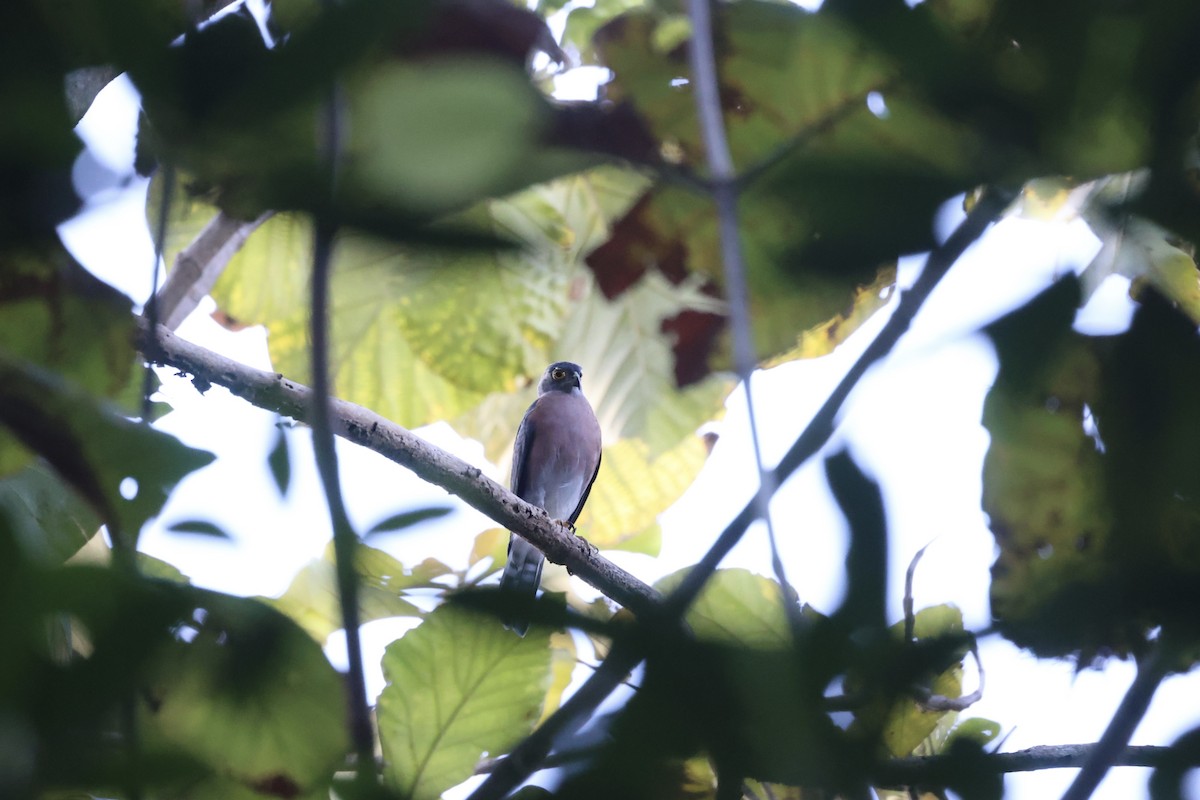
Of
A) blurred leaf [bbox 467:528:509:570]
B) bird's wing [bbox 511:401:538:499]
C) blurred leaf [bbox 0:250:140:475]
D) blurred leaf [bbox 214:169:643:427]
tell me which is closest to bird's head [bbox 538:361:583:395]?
bird's wing [bbox 511:401:538:499]

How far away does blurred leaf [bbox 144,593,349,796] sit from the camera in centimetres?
77

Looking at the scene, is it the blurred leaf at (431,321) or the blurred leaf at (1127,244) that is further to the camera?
the blurred leaf at (431,321)

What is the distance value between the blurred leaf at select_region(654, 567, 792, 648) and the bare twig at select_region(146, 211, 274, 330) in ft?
5.84

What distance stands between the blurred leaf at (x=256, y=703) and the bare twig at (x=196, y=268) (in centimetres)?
191

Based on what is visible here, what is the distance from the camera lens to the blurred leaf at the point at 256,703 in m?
0.77

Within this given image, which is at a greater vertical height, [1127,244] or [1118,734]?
[1127,244]

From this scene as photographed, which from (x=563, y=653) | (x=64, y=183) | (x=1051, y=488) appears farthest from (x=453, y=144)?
(x=563, y=653)

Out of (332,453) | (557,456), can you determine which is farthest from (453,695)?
(557,456)

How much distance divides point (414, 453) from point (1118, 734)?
207 cm

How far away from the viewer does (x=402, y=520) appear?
2.72 ft

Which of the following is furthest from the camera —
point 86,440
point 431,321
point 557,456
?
point 557,456

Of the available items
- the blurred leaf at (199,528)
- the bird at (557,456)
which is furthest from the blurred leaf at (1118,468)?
the bird at (557,456)

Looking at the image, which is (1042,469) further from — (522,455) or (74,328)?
(522,455)

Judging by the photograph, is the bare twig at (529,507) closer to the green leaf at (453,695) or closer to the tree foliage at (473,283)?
the tree foliage at (473,283)
